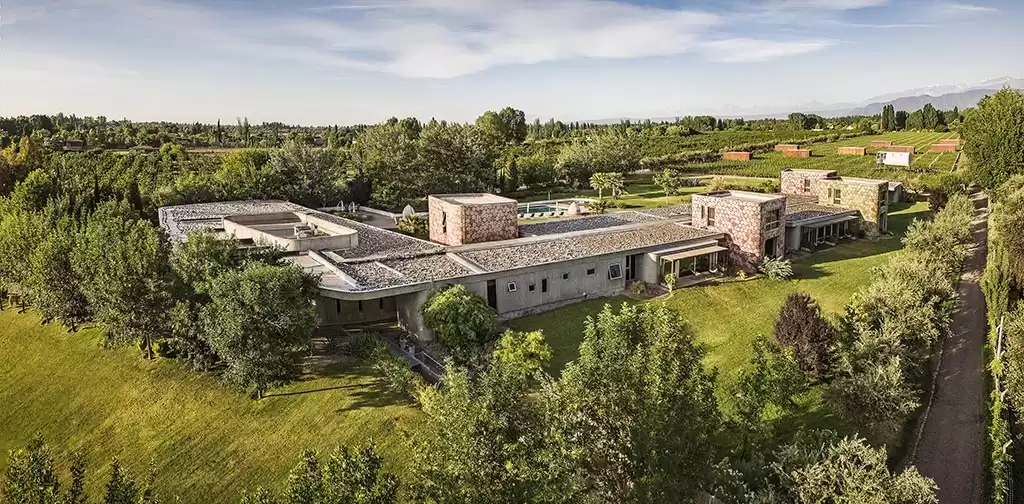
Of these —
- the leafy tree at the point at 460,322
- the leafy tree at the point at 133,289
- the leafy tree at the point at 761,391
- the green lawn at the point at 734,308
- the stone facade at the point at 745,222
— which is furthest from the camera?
the stone facade at the point at 745,222

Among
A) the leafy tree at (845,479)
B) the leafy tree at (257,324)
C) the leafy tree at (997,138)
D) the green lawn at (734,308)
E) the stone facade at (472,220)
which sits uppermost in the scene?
the leafy tree at (997,138)

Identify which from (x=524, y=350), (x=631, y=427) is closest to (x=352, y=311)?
(x=524, y=350)

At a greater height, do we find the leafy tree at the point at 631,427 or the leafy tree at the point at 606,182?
the leafy tree at the point at 606,182

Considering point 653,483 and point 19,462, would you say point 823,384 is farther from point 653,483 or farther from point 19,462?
point 19,462

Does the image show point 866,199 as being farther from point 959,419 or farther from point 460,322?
point 460,322

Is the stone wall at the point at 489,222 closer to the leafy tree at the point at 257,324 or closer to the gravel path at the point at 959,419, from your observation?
the leafy tree at the point at 257,324

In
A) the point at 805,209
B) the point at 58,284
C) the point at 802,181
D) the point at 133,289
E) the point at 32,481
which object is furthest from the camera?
the point at 802,181

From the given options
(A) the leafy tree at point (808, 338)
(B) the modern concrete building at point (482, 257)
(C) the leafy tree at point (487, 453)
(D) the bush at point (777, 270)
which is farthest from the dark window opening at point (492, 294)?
(C) the leafy tree at point (487, 453)
